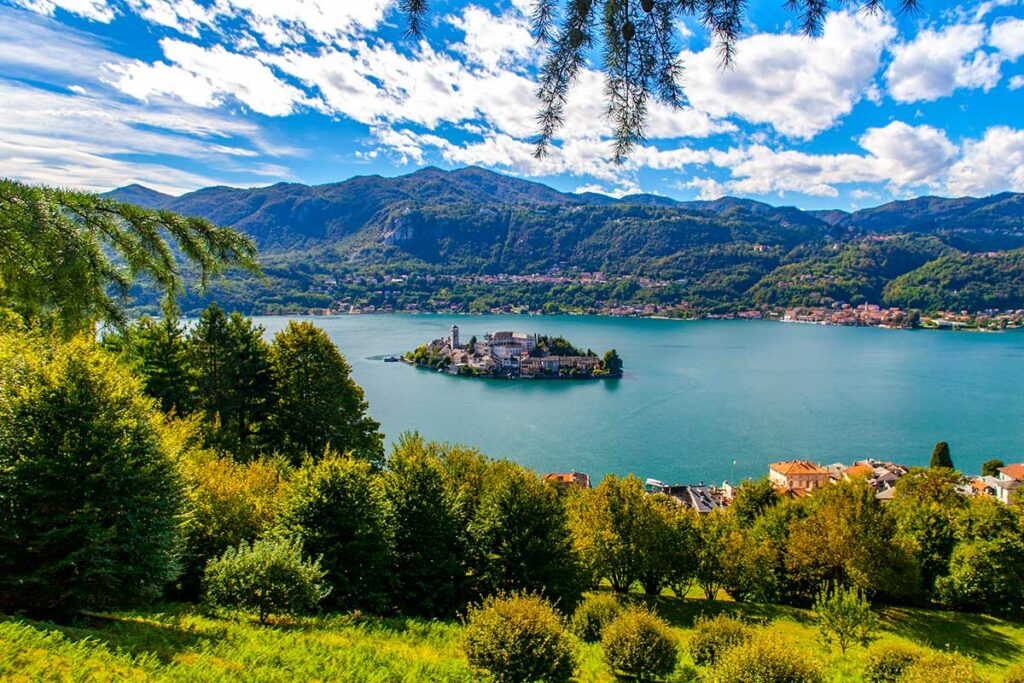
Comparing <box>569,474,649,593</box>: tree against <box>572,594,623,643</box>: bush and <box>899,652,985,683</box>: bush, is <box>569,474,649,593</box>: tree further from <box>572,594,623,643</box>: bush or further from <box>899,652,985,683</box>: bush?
<box>899,652,985,683</box>: bush

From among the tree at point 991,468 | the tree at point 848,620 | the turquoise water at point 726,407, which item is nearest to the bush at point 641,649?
the tree at point 848,620

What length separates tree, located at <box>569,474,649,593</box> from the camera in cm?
1466

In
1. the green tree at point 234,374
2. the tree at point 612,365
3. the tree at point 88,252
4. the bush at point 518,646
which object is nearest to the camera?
the tree at point 88,252

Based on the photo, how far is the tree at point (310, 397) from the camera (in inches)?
689

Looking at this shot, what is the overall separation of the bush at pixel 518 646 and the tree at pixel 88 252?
4.94 metres

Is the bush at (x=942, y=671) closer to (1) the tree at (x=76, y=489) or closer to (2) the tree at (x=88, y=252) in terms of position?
(2) the tree at (x=88, y=252)

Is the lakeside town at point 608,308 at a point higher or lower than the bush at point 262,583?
higher

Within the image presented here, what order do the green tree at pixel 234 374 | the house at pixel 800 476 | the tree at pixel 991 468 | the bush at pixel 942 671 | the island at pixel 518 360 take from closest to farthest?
the bush at pixel 942 671
the green tree at pixel 234 374
the house at pixel 800 476
the tree at pixel 991 468
the island at pixel 518 360

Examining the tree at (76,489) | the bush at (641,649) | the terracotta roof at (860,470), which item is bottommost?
the terracotta roof at (860,470)

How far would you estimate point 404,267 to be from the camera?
7534 inches

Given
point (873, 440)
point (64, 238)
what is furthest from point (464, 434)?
point (64, 238)

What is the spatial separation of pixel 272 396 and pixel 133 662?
560 inches

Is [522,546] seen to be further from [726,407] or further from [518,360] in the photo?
[518,360]

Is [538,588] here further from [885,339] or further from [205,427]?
[885,339]
